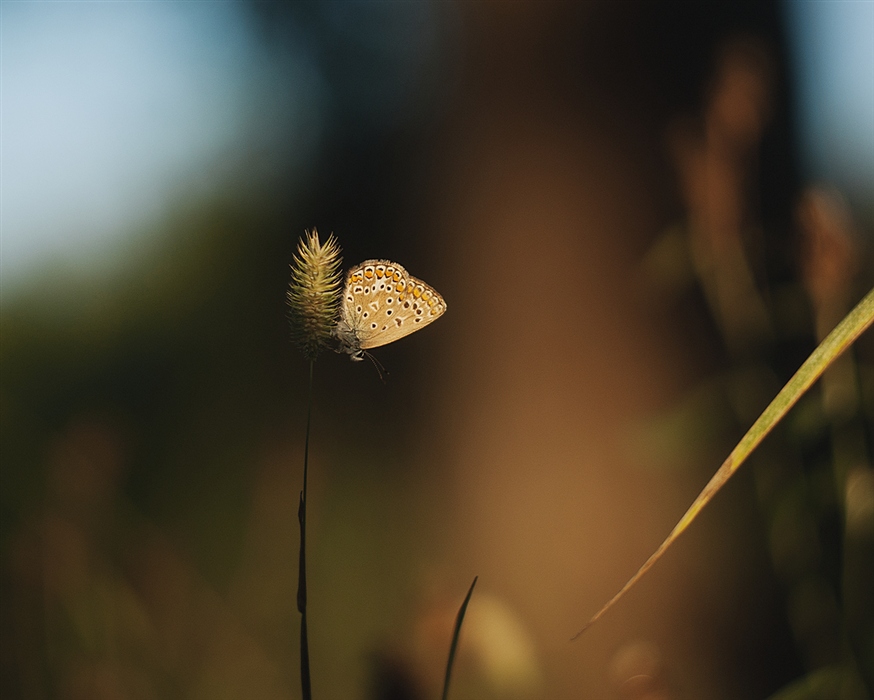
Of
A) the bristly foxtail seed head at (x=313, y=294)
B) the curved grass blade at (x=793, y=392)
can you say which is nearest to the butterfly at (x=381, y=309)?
the bristly foxtail seed head at (x=313, y=294)

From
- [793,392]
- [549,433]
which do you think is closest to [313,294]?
[793,392]

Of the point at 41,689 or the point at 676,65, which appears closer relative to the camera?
the point at 41,689

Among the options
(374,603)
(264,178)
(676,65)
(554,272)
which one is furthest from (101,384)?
(676,65)

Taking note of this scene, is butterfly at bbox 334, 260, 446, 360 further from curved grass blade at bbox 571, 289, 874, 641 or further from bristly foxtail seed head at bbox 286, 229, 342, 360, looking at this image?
curved grass blade at bbox 571, 289, 874, 641

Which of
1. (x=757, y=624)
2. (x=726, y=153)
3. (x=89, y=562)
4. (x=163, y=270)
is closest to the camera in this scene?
(x=726, y=153)

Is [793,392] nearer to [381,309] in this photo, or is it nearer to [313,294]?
[313,294]

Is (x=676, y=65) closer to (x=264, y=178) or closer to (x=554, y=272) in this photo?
(x=554, y=272)
